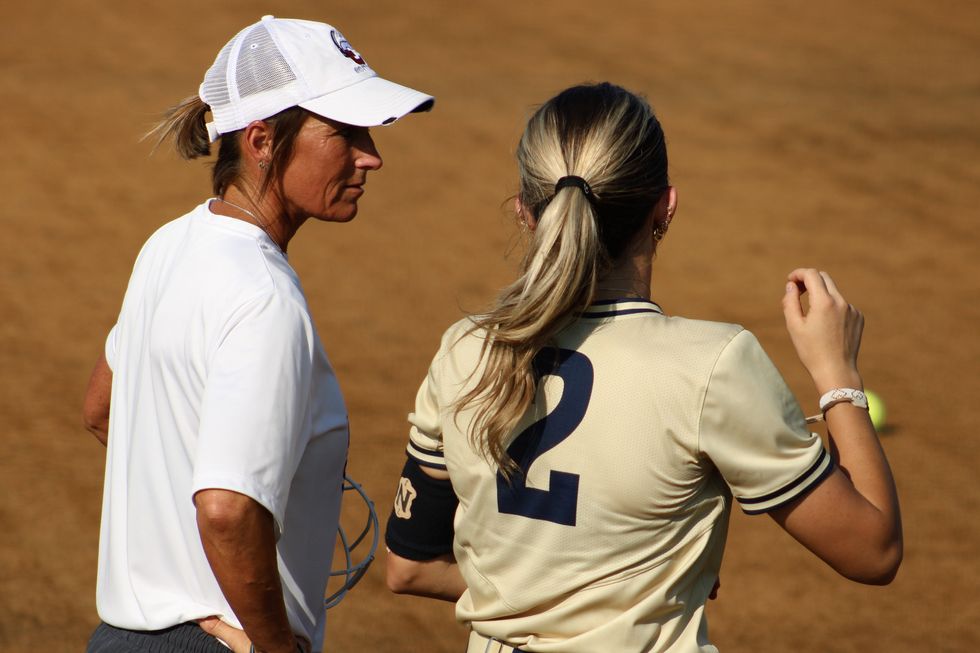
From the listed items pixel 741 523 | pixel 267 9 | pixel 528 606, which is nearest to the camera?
pixel 528 606

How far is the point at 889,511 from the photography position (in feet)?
6.49

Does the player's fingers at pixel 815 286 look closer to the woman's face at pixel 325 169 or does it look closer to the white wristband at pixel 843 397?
the white wristband at pixel 843 397

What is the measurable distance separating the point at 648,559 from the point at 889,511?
0.41 metres

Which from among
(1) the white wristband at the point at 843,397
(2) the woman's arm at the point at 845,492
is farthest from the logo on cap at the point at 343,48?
(1) the white wristband at the point at 843,397

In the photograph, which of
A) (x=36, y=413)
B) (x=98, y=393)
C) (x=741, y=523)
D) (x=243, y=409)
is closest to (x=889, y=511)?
(x=243, y=409)

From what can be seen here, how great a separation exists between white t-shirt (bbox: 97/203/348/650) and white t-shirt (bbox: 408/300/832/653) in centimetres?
36

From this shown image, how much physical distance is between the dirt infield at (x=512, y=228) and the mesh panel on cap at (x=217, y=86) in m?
A: 3.55

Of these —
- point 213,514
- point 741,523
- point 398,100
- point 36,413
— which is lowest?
point 36,413

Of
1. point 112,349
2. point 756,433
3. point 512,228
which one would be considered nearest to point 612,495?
point 756,433

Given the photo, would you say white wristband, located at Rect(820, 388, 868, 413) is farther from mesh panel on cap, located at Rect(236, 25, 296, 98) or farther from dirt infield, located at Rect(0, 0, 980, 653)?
dirt infield, located at Rect(0, 0, 980, 653)

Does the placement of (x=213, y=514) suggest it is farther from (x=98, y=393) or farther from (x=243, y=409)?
(x=98, y=393)

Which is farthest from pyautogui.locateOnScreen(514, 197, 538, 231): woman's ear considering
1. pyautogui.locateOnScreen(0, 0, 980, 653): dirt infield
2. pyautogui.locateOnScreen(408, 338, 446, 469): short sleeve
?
pyautogui.locateOnScreen(0, 0, 980, 653): dirt infield

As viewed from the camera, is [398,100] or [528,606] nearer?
[528,606]

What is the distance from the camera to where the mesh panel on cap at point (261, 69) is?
2.58 meters
